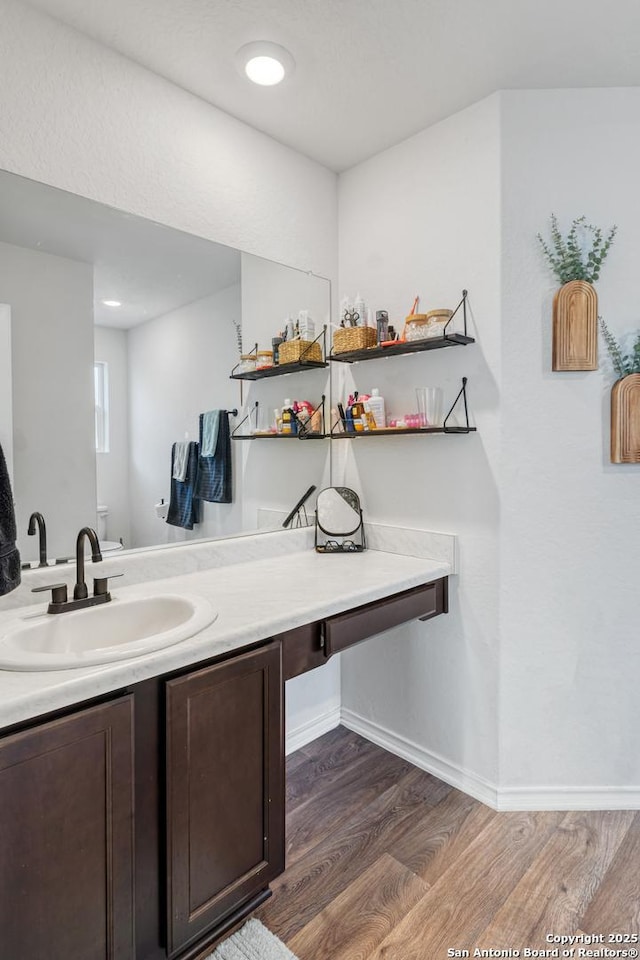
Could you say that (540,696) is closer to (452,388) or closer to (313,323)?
(452,388)

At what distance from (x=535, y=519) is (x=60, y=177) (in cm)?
185

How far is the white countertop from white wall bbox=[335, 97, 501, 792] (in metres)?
0.23

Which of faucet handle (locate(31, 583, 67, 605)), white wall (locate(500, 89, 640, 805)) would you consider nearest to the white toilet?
faucet handle (locate(31, 583, 67, 605))

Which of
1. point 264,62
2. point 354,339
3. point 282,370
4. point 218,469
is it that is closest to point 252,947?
point 218,469

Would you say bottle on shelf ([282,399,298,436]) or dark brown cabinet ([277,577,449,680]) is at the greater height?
bottle on shelf ([282,399,298,436])

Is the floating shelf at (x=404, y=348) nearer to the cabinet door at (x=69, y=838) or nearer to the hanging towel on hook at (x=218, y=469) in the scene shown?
the hanging towel on hook at (x=218, y=469)

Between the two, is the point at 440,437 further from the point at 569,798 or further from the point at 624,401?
the point at 569,798

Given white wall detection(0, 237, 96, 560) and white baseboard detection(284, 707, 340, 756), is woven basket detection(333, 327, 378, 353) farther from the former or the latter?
white baseboard detection(284, 707, 340, 756)

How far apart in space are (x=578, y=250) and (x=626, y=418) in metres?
0.60

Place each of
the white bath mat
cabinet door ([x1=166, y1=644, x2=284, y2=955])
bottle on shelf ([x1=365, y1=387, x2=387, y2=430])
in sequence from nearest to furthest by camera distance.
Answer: cabinet door ([x1=166, y1=644, x2=284, y2=955])
the white bath mat
bottle on shelf ([x1=365, y1=387, x2=387, y2=430])

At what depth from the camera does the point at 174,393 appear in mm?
1813

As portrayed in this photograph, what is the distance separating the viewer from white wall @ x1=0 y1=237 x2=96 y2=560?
1475mm

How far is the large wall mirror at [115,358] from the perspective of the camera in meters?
1.48

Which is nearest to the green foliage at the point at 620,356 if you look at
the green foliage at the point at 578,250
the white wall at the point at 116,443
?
the green foliage at the point at 578,250
